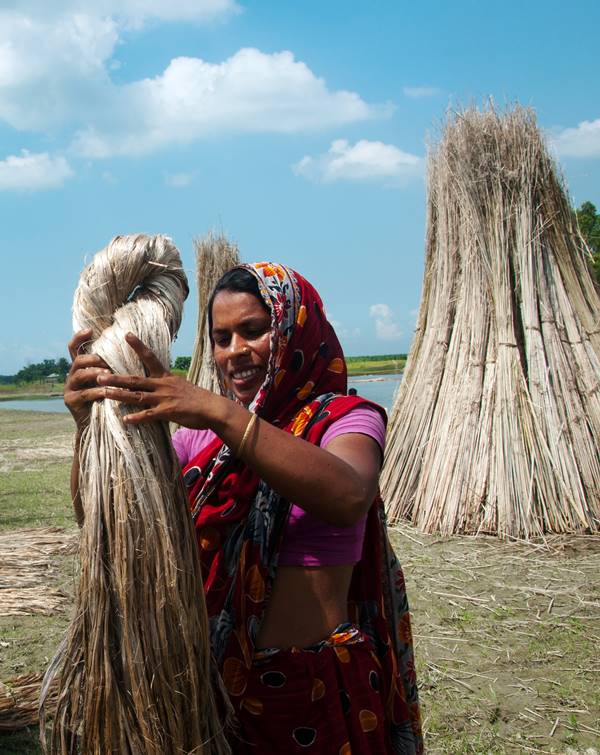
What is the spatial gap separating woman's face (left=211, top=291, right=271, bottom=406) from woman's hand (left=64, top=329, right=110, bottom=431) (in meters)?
0.35

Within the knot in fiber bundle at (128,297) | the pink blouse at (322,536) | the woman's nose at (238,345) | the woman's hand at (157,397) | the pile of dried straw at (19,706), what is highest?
the knot in fiber bundle at (128,297)

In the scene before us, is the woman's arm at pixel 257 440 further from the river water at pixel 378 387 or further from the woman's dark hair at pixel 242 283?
the river water at pixel 378 387

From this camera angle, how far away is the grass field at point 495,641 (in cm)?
278

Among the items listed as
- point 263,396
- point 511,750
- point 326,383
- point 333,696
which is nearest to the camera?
point 333,696

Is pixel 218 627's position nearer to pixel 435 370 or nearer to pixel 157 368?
pixel 157 368

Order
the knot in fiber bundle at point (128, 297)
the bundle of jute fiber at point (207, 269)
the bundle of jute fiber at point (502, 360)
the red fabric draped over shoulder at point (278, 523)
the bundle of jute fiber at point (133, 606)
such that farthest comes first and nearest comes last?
the bundle of jute fiber at point (207, 269)
the bundle of jute fiber at point (502, 360)
the red fabric draped over shoulder at point (278, 523)
the knot in fiber bundle at point (128, 297)
the bundle of jute fiber at point (133, 606)

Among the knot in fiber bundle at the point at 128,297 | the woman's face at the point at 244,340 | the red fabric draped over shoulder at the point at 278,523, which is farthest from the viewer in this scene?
the woman's face at the point at 244,340

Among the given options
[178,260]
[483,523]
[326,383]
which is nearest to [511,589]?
[483,523]

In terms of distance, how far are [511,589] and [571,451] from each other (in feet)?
4.72

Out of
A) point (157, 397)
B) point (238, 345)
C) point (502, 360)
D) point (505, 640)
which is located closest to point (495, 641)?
point (505, 640)

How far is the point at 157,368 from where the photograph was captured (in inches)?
48.8

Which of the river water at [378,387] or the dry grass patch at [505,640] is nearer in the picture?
the dry grass patch at [505,640]

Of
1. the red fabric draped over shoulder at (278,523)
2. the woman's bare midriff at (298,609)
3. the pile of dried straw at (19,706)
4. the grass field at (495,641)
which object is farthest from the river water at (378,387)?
the pile of dried straw at (19,706)

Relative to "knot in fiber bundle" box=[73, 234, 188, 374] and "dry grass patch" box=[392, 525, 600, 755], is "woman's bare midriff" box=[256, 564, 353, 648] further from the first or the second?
"dry grass patch" box=[392, 525, 600, 755]
